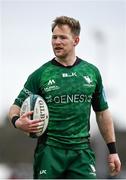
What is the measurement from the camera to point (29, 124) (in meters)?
8.94

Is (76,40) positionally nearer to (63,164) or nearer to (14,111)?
(14,111)

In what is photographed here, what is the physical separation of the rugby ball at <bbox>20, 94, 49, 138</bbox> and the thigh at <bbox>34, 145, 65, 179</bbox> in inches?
10.2

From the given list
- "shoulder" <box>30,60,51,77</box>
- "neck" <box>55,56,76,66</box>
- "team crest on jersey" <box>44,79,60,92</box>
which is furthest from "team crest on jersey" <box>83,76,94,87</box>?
"shoulder" <box>30,60,51,77</box>

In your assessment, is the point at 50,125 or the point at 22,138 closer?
the point at 50,125

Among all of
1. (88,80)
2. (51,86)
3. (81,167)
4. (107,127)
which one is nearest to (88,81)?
(88,80)

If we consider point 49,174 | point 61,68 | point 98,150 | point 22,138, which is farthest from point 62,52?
point 22,138

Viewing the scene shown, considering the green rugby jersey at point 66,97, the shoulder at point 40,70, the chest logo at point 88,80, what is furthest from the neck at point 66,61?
the chest logo at point 88,80

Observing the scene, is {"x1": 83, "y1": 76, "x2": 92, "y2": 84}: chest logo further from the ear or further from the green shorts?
the green shorts

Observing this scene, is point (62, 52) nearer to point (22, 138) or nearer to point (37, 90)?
point (37, 90)

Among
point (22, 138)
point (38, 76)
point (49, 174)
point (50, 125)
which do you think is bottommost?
A: point (22, 138)

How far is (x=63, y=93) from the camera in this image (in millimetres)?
9125

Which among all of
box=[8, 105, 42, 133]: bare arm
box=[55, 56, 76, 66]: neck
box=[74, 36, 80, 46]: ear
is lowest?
box=[8, 105, 42, 133]: bare arm

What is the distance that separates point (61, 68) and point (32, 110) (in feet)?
2.35

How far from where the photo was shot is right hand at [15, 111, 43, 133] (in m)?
8.95
